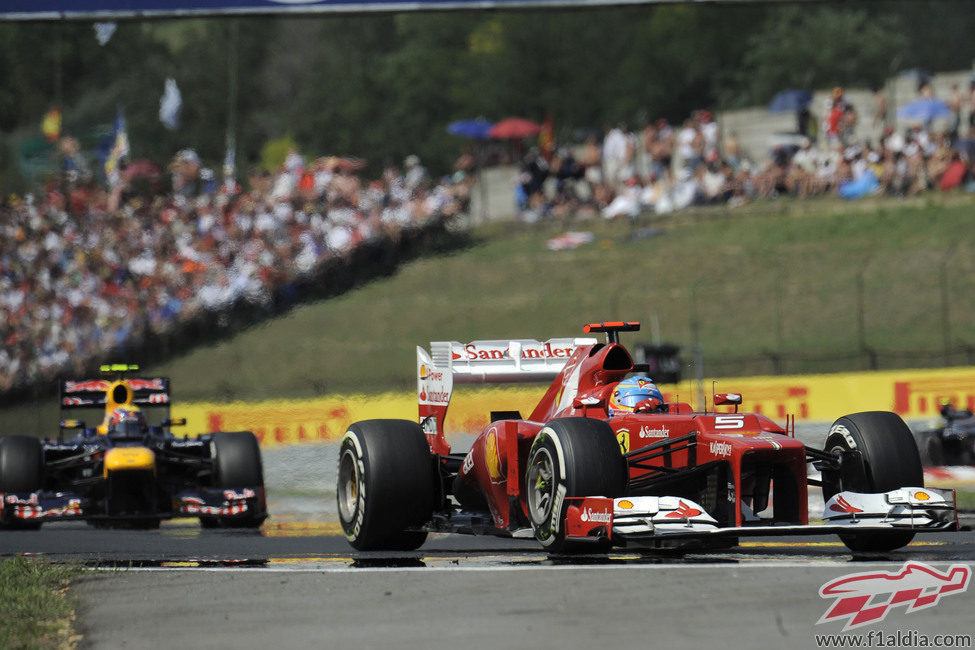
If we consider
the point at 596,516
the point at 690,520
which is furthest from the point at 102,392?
the point at 690,520

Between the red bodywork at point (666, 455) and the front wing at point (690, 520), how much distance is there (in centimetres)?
4

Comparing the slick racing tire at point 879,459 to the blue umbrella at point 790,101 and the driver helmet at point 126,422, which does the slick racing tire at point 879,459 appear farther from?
the blue umbrella at point 790,101

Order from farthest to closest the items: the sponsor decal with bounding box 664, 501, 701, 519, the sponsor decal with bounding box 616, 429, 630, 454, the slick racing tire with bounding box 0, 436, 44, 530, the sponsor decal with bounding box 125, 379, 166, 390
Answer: the sponsor decal with bounding box 125, 379, 166, 390
the slick racing tire with bounding box 0, 436, 44, 530
the sponsor decal with bounding box 616, 429, 630, 454
the sponsor decal with bounding box 664, 501, 701, 519

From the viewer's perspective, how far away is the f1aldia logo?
6449 mm

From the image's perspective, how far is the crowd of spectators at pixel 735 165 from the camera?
97.2 feet

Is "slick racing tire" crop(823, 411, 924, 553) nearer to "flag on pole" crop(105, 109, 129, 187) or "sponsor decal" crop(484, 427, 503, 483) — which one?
"sponsor decal" crop(484, 427, 503, 483)

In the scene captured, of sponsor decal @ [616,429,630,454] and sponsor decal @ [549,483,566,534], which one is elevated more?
sponsor decal @ [616,429,630,454]

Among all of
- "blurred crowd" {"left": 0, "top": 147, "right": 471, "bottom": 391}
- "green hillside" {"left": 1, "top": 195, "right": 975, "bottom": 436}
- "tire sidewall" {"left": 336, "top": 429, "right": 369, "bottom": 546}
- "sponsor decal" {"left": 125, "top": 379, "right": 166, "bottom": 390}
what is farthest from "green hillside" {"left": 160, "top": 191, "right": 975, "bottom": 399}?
"tire sidewall" {"left": 336, "top": 429, "right": 369, "bottom": 546}

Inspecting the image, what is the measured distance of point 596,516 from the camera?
27.9 ft

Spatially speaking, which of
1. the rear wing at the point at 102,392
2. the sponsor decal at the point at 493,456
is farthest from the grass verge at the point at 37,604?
the rear wing at the point at 102,392

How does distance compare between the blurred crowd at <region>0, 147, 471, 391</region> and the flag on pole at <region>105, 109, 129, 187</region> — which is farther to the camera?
the flag on pole at <region>105, 109, 129, 187</region>

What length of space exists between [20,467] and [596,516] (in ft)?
28.1

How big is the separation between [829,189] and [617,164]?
16.0 feet

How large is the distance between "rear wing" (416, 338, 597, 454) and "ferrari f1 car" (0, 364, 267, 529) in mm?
4396
